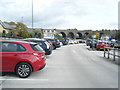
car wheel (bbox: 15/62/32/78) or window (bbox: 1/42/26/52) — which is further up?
window (bbox: 1/42/26/52)

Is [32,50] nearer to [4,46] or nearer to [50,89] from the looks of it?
[4,46]

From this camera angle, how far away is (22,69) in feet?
22.9

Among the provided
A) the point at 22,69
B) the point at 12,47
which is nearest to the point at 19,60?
the point at 22,69

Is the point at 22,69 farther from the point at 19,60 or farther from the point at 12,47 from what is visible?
the point at 12,47

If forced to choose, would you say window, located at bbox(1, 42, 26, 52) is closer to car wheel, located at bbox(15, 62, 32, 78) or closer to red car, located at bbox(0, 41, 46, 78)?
red car, located at bbox(0, 41, 46, 78)

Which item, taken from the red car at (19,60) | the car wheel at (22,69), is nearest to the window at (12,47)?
the red car at (19,60)

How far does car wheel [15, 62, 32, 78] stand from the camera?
699cm

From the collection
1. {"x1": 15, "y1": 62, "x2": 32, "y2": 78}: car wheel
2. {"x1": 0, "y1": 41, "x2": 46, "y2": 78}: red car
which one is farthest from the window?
{"x1": 15, "y1": 62, "x2": 32, "y2": 78}: car wheel

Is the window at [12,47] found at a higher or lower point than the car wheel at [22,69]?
higher

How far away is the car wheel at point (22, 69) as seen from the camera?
6.99 meters

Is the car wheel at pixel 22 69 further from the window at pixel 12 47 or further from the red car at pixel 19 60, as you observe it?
the window at pixel 12 47

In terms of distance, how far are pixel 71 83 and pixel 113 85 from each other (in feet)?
5.33

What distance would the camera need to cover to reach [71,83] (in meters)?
6.36

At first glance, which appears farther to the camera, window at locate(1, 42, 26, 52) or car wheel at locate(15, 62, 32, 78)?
window at locate(1, 42, 26, 52)
